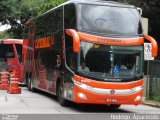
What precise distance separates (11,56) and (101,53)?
15734mm

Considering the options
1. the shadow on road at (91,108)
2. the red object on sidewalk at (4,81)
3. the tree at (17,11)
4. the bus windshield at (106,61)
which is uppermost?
the tree at (17,11)

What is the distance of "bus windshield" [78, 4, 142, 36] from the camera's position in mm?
17453

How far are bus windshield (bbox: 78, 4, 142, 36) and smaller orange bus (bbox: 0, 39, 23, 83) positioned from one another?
14.4m

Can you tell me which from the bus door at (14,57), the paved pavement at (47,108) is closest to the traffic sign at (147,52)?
the paved pavement at (47,108)

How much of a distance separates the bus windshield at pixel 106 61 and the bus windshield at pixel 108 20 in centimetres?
61

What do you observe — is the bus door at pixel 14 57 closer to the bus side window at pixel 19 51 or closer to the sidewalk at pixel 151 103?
the bus side window at pixel 19 51

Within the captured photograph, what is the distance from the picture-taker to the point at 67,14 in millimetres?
18656

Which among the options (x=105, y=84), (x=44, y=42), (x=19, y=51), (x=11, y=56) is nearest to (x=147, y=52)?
(x=44, y=42)

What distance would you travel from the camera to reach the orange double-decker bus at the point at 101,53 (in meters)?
16.9

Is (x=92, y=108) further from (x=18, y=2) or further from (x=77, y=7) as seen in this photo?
(x=18, y=2)

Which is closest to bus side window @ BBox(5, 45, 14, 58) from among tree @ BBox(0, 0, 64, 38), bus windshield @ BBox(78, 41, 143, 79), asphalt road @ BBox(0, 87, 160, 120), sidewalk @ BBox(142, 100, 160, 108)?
tree @ BBox(0, 0, 64, 38)

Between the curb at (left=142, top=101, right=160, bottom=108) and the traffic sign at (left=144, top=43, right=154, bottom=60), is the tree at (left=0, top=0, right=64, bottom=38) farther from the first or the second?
the curb at (left=142, top=101, right=160, bottom=108)

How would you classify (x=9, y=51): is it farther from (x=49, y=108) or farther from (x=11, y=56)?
(x=49, y=108)

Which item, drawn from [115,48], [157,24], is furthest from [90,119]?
[157,24]
